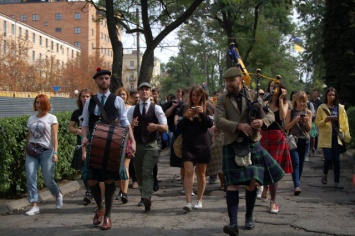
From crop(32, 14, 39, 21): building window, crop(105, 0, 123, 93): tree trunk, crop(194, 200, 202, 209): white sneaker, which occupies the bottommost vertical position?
crop(194, 200, 202, 209): white sneaker

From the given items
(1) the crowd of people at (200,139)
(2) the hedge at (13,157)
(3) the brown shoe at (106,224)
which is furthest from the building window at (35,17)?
(3) the brown shoe at (106,224)

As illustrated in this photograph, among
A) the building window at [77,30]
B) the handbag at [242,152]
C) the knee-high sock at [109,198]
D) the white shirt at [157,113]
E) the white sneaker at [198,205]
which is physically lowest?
the white sneaker at [198,205]

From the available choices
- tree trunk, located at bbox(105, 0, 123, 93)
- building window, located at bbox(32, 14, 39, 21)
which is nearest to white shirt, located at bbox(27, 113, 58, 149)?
tree trunk, located at bbox(105, 0, 123, 93)

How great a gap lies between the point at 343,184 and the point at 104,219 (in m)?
5.91

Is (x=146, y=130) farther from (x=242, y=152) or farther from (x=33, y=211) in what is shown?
(x=242, y=152)

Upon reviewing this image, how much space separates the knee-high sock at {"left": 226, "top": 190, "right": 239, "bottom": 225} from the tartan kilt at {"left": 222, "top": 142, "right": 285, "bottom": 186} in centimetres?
13

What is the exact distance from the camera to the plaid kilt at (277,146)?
8.06m

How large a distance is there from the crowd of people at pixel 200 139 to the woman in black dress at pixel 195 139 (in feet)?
0.05

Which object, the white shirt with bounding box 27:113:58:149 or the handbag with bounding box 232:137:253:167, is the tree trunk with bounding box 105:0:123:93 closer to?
the white shirt with bounding box 27:113:58:149

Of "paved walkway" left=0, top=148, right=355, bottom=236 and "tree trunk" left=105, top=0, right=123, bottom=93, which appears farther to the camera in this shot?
"tree trunk" left=105, top=0, right=123, bottom=93

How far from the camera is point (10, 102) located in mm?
13500

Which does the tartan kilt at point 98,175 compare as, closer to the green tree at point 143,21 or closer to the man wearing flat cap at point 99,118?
the man wearing flat cap at point 99,118

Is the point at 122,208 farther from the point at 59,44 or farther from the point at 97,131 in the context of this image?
the point at 59,44

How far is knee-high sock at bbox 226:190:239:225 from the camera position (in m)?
5.99
